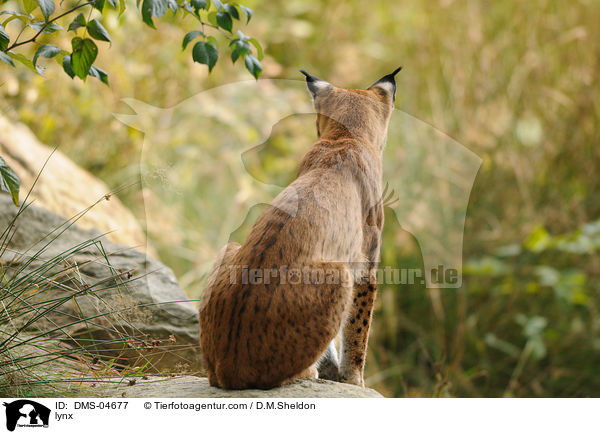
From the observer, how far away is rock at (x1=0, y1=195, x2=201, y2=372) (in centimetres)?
361

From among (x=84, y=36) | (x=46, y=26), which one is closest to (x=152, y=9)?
(x=84, y=36)

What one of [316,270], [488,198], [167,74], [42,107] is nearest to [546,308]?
[488,198]

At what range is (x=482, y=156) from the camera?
736 centimetres

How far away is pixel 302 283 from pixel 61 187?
3.38 meters

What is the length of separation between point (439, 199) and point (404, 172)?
0.53 m

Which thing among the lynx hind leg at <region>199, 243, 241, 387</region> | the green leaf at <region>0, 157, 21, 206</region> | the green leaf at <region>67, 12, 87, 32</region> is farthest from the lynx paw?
the green leaf at <region>67, 12, 87, 32</region>

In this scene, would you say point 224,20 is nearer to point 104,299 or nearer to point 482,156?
point 104,299

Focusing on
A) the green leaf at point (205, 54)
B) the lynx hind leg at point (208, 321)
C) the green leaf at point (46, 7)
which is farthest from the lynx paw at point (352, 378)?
the green leaf at point (46, 7)

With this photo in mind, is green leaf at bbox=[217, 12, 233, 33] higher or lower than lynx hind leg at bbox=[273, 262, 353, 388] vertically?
higher

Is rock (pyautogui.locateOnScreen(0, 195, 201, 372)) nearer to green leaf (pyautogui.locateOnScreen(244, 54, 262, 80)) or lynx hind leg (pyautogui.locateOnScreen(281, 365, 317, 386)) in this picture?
lynx hind leg (pyautogui.locateOnScreen(281, 365, 317, 386))

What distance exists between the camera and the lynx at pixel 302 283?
3098 millimetres

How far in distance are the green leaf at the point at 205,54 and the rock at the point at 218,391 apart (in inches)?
66.9

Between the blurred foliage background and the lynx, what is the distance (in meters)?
2.57

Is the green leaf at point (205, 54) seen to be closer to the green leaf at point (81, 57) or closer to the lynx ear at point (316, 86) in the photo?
the green leaf at point (81, 57)
